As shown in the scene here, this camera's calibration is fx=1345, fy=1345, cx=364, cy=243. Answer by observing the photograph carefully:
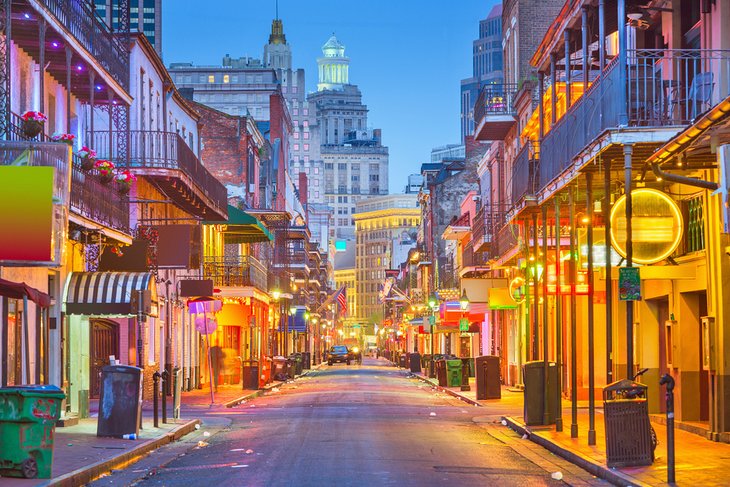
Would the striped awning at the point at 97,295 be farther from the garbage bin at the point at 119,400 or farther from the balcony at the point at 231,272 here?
the balcony at the point at 231,272

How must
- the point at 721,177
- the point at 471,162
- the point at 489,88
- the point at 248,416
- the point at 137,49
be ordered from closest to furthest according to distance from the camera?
the point at 721,177
the point at 248,416
the point at 137,49
the point at 489,88
the point at 471,162

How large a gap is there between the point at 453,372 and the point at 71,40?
84.0 feet

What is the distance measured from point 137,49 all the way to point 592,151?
20.1 metres

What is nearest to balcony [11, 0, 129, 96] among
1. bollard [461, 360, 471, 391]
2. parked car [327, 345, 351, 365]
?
bollard [461, 360, 471, 391]

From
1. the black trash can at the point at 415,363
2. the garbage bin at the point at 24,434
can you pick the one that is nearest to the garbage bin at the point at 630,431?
the garbage bin at the point at 24,434

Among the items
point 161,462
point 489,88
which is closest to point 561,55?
point 161,462

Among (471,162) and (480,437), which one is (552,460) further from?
(471,162)

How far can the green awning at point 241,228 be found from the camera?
47719 mm

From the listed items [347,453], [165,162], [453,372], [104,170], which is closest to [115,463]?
[347,453]

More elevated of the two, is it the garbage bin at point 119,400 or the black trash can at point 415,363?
the garbage bin at point 119,400

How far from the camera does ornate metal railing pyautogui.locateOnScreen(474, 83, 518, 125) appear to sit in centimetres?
4578

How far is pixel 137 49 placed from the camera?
35906 millimetres

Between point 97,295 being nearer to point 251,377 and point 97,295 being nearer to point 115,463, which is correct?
point 115,463

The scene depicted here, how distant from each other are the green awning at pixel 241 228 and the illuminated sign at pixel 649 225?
90.1 ft
